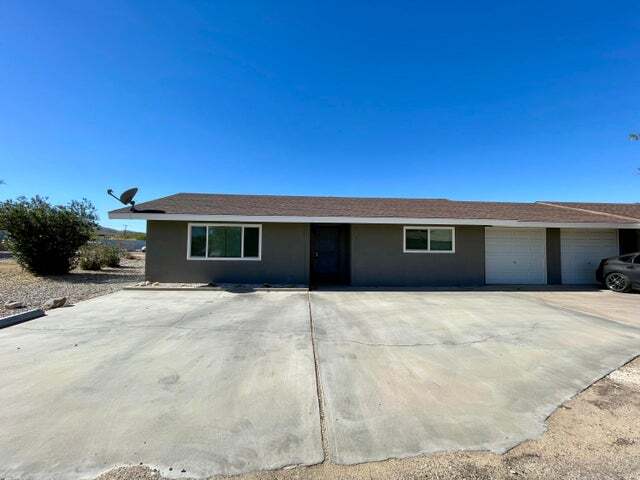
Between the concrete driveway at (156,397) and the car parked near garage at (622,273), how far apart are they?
11.4m

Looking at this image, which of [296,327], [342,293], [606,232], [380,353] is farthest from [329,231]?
[606,232]

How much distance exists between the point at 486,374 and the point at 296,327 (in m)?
3.21

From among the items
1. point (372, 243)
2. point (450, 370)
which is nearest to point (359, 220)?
point (372, 243)

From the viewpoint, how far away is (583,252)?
12.5 m

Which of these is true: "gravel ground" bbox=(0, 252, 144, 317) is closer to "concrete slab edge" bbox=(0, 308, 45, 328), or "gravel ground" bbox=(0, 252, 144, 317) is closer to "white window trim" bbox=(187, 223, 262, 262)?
"concrete slab edge" bbox=(0, 308, 45, 328)

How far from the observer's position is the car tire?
10586mm

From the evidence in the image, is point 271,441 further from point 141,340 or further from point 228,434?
point 141,340

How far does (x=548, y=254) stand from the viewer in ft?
40.3

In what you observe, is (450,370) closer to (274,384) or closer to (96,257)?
(274,384)

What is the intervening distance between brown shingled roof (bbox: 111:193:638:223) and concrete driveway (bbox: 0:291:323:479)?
559 cm

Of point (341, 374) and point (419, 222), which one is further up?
point (419, 222)

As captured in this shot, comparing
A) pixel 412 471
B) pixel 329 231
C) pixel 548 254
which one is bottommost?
pixel 412 471

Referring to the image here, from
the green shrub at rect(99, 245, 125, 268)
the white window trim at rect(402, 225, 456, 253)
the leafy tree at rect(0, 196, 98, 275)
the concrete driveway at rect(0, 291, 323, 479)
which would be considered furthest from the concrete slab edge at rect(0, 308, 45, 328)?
the green shrub at rect(99, 245, 125, 268)

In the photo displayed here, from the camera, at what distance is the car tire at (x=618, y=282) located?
1059cm
